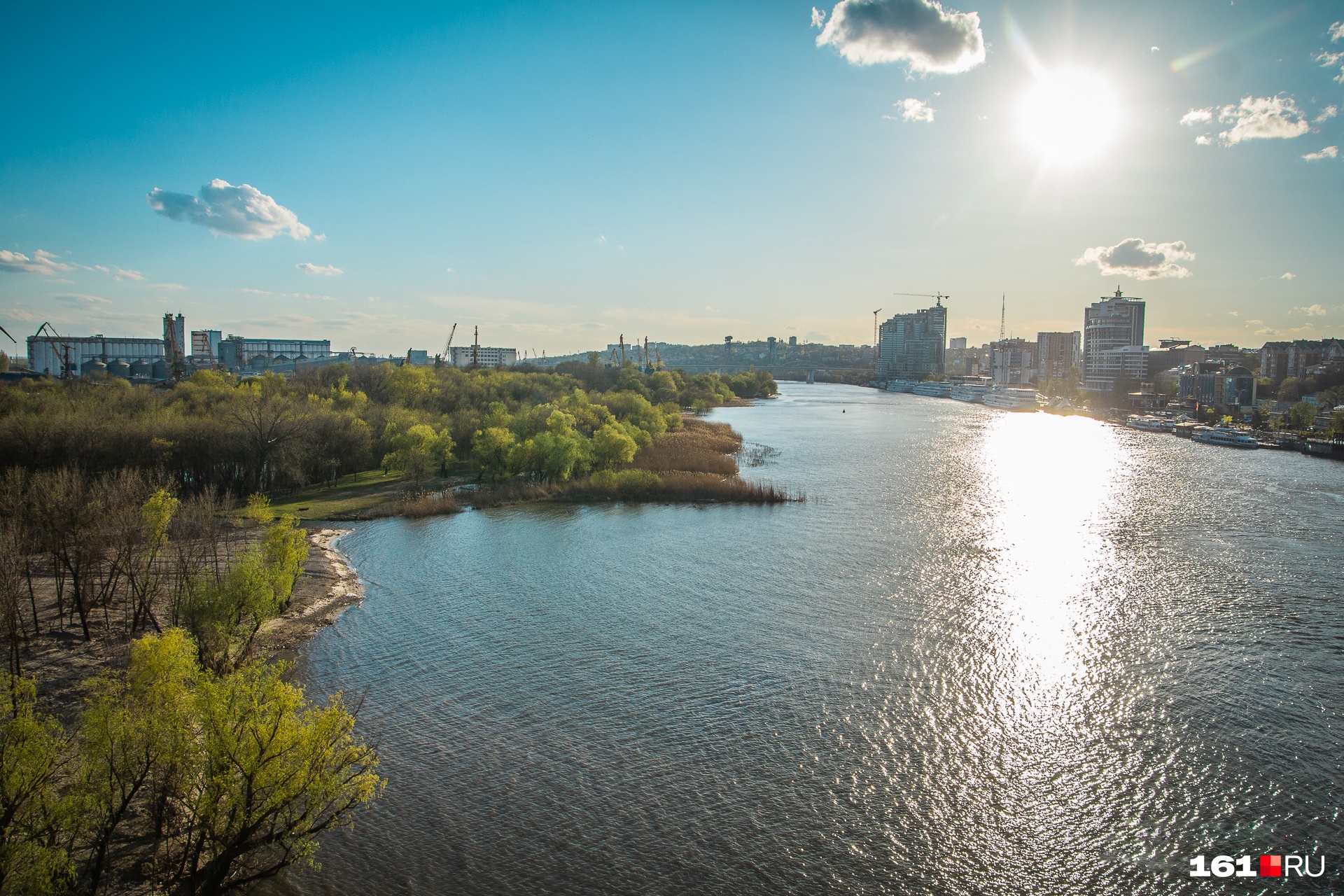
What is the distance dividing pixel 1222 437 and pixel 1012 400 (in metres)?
54.3

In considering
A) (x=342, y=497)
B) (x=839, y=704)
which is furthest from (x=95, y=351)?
(x=839, y=704)

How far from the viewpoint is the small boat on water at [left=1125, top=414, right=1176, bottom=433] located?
74750 millimetres

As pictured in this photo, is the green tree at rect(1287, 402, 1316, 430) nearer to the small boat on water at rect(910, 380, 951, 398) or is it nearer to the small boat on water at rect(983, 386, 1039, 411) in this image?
the small boat on water at rect(983, 386, 1039, 411)

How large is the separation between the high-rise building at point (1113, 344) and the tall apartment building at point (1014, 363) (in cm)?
1509

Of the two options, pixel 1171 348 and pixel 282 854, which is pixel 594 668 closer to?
pixel 282 854

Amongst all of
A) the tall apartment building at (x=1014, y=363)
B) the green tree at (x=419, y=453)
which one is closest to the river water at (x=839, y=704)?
the green tree at (x=419, y=453)

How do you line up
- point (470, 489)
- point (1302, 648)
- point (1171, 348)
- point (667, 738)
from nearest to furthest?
1. point (667, 738)
2. point (1302, 648)
3. point (470, 489)
4. point (1171, 348)

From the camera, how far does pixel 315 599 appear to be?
21.6 m

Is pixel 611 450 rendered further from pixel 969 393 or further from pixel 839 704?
pixel 969 393

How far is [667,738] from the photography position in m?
14.4

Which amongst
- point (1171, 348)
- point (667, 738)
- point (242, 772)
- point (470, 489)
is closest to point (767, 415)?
point (470, 489)

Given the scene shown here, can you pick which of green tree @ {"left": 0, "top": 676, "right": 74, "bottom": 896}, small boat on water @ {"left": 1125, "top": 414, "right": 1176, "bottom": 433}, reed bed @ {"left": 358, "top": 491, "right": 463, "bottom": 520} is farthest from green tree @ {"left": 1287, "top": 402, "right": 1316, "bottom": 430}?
green tree @ {"left": 0, "top": 676, "right": 74, "bottom": 896}

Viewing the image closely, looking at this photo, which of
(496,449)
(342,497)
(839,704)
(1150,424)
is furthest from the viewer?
(1150,424)

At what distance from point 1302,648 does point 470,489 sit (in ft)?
111
